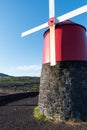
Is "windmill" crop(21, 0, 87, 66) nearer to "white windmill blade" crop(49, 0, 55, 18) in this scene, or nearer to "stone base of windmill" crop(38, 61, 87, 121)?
"white windmill blade" crop(49, 0, 55, 18)

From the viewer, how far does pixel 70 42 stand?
13258 millimetres

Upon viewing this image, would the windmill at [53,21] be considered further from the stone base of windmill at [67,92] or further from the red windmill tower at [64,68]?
the stone base of windmill at [67,92]

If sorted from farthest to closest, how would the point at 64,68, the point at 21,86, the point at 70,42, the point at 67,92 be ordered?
the point at 21,86, the point at 70,42, the point at 64,68, the point at 67,92

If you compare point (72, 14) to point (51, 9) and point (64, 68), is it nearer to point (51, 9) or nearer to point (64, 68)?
point (51, 9)

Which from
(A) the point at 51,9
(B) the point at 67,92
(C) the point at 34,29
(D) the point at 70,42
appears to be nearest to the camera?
(B) the point at 67,92

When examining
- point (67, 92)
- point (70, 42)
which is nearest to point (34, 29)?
point (70, 42)

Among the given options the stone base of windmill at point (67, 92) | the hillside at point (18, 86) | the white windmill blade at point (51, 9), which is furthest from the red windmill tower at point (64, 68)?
the hillside at point (18, 86)

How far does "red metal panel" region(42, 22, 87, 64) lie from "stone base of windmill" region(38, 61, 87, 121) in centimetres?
39

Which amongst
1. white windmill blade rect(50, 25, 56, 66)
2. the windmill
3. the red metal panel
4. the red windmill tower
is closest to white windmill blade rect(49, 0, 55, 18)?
the windmill

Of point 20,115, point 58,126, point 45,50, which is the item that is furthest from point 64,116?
point 45,50

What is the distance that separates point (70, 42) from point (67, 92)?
110 inches

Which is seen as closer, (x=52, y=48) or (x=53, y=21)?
(x=52, y=48)

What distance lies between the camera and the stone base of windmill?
41.9ft

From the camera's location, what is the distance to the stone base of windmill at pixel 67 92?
12.8m
